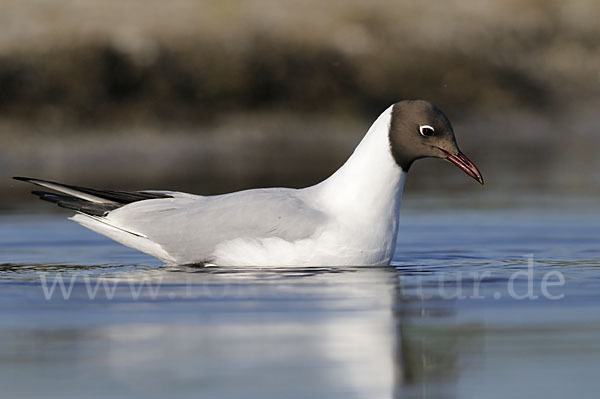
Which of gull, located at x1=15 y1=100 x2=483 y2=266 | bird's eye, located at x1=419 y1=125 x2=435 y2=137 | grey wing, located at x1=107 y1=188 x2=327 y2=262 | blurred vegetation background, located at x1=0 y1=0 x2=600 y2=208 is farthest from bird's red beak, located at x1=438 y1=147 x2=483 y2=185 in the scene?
blurred vegetation background, located at x1=0 y1=0 x2=600 y2=208

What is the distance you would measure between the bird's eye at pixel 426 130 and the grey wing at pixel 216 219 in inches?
33.2

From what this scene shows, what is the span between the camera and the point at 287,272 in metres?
8.68

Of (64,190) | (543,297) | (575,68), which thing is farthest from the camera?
(575,68)

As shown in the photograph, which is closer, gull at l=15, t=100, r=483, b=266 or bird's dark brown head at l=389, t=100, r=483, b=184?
gull at l=15, t=100, r=483, b=266

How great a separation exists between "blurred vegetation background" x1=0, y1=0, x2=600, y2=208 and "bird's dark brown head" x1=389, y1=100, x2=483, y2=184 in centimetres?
574

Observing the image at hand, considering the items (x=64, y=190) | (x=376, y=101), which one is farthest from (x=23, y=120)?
(x=64, y=190)

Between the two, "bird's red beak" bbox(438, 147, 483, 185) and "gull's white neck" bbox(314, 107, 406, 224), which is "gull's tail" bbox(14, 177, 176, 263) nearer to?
"gull's white neck" bbox(314, 107, 406, 224)

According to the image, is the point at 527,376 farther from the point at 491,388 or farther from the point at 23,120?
the point at 23,120

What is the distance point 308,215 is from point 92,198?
166 centimetres

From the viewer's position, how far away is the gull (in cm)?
881

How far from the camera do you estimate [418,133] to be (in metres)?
9.10

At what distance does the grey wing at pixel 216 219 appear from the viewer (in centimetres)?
884

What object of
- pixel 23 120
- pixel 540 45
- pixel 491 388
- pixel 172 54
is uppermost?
pixel 540 45

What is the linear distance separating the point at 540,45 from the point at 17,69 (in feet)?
32.8
